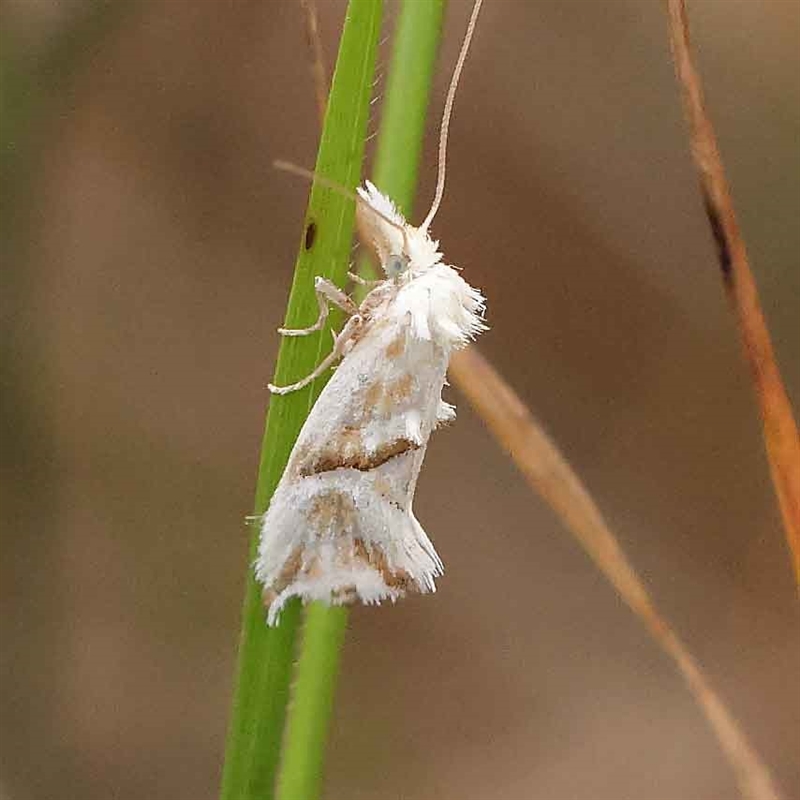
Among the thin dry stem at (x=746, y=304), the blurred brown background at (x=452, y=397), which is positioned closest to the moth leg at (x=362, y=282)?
the thin dry stem at (x=746, y=304)

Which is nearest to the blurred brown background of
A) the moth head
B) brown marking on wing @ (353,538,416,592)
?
the moth head

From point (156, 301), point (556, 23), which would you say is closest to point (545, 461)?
point (156, 301)

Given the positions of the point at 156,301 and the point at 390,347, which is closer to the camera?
the point at 390,347

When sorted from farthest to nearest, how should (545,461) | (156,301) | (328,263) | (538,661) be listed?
(538,661) → (156,301) → (545,461) → (328,263)

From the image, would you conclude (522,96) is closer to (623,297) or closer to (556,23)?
(556,23)

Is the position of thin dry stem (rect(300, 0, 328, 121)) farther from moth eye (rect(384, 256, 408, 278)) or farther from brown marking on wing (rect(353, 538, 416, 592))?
brown marking on wing (rect(353, 538, 416, 592))

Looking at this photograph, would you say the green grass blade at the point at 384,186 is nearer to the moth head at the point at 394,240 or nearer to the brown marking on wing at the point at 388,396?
the moth head at the point at 394,240
